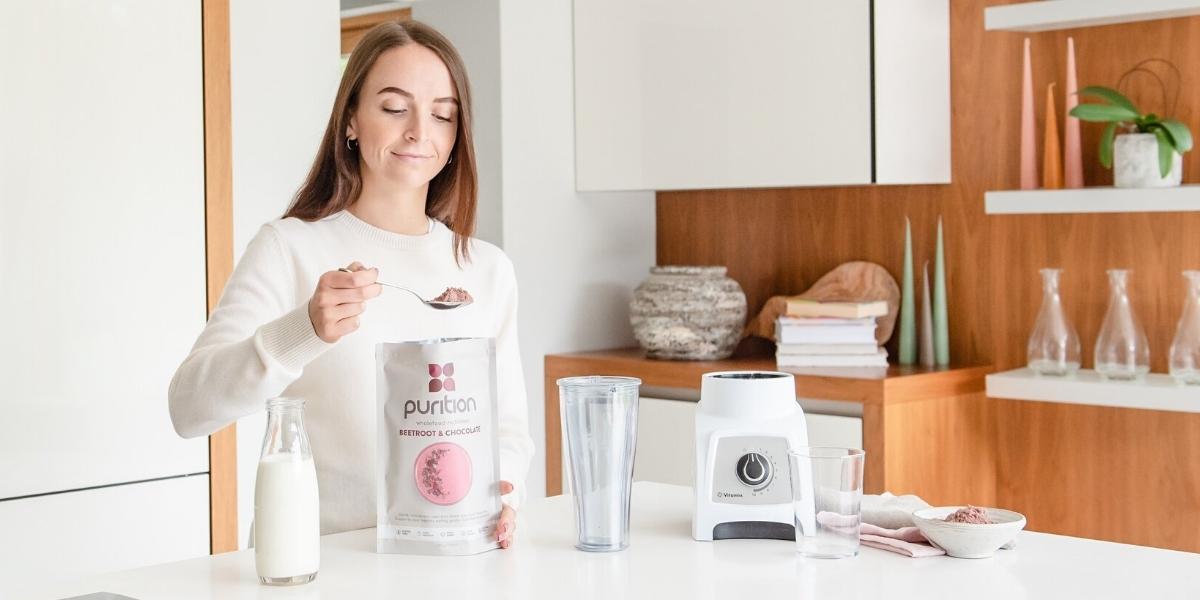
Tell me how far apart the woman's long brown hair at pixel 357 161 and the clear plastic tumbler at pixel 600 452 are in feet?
1.72

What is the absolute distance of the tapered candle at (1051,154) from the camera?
9.75ft

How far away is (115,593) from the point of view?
133 cm

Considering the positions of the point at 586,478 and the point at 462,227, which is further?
the point at 462,227

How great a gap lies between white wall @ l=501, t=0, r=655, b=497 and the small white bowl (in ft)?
7.01

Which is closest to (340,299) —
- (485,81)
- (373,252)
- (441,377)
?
(441,377)

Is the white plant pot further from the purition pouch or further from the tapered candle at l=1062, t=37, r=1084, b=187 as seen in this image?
the purition pouch

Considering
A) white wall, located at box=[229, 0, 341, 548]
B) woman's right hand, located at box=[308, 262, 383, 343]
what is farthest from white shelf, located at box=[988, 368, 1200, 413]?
woman's right hand, located at box=[308, 262, 383, 343]

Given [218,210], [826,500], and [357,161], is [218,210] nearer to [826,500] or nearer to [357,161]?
[357,161]

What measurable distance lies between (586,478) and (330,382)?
1.57 feet

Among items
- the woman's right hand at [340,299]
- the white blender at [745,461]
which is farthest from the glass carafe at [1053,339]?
the woman's right hand at [340,299]

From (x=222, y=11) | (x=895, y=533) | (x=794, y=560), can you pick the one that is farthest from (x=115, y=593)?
(x=222, y=11)

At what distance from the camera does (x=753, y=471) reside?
5.07 feet

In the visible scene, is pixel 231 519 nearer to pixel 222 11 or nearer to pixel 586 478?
pixel 222 11

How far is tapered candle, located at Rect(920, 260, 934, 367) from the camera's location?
3.27 metres
